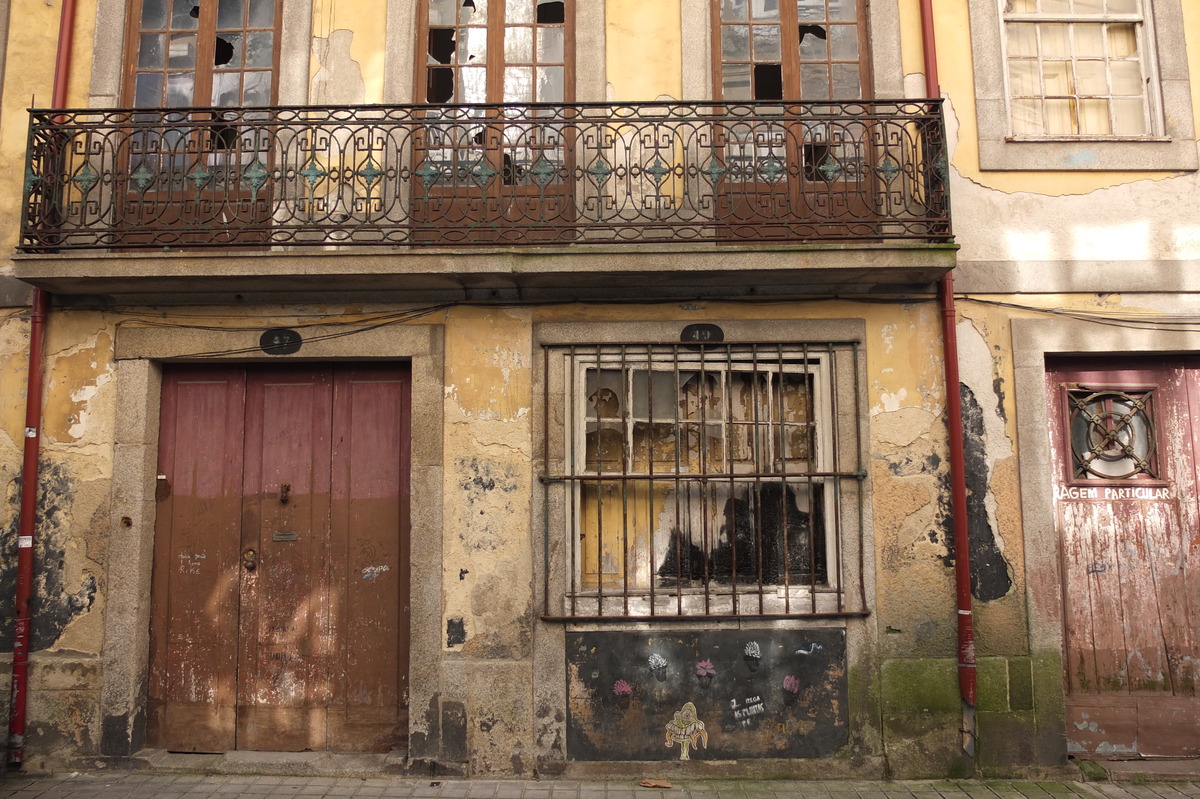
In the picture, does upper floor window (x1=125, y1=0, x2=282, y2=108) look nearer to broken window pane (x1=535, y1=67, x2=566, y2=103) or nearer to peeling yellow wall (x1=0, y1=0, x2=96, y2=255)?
peeling yellow wall (x1=0, y1=0, x2=96, y2=255)

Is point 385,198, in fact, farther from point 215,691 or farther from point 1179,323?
point 1179,323

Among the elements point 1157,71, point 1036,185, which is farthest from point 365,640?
point 1157,71

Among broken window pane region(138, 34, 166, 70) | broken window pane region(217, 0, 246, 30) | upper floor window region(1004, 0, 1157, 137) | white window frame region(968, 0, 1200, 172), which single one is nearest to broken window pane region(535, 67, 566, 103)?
broken window pane region(217, 0, 246, 30)

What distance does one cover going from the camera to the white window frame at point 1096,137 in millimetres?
5711

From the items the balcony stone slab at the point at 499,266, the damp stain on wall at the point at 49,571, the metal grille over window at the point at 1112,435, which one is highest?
the balcony stone slab at the point at 499,266

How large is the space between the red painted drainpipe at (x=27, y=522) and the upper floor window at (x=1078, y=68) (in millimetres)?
6957

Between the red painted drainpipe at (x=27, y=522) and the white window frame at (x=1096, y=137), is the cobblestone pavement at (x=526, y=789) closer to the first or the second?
the red painted drainpipe at (x=27, y=522)

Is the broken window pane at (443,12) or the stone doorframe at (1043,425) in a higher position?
the broken window pane at (443,12)

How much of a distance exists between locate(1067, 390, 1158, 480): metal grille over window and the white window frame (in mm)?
1625

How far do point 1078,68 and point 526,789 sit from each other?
6.41 meters

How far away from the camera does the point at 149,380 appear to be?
568 cm

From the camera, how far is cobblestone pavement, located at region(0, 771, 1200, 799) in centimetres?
503

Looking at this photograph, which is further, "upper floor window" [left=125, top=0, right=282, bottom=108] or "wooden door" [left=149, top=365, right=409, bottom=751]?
"upper floor window" [left=125, top=0, right=282, bottom=108]

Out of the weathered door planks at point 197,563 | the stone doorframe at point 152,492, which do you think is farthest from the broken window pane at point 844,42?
the weathered door planks at point 197,563
